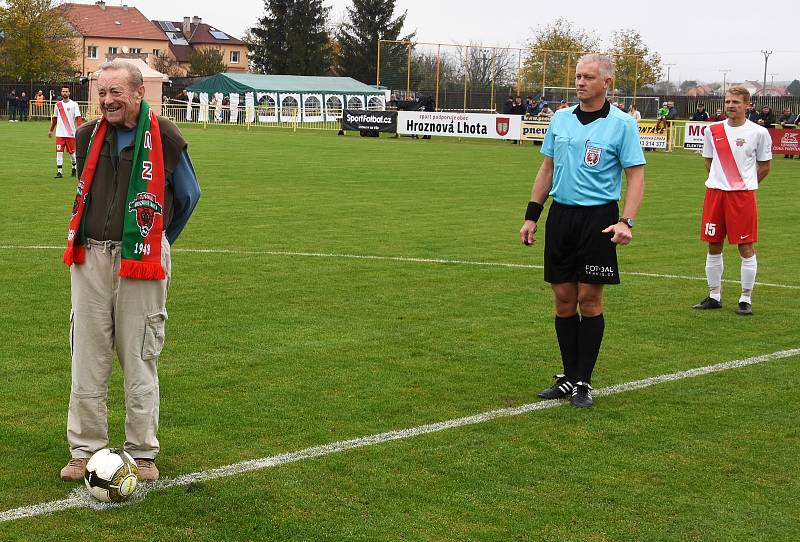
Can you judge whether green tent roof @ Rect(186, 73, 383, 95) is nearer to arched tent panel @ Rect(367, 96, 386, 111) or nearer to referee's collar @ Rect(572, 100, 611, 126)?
arched tent panel @ Rect(367, 96, 386, 111)

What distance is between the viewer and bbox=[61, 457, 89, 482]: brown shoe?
5.55 meters

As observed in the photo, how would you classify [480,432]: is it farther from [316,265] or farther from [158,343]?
[316,265]

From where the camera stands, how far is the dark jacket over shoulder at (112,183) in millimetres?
5305

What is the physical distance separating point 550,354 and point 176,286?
13.8 ft

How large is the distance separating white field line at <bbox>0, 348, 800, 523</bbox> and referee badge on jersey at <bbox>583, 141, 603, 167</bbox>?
154 cm

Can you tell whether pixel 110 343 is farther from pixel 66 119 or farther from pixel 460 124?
pixel 460 124

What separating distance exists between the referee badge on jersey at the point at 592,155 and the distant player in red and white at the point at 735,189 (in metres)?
3.85

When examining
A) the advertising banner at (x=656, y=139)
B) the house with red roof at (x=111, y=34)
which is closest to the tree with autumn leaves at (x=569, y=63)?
the advertising banner at (x=656, y=139)

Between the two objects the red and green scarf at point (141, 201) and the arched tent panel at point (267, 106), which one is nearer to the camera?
the red and green scarf at point (141, 201)

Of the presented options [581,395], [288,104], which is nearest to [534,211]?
[581,395]

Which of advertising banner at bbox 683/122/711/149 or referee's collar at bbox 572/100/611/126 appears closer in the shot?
referee's collar at bbox 572/100/611/126

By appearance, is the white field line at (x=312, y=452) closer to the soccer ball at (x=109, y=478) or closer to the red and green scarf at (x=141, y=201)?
the soccer ball at (x=109, y=478)

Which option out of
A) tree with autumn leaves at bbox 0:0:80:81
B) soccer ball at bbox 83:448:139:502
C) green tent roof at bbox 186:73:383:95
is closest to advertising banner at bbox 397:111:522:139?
green tent roof at bbox 186:73:383:95

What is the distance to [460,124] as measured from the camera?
1828 inches
